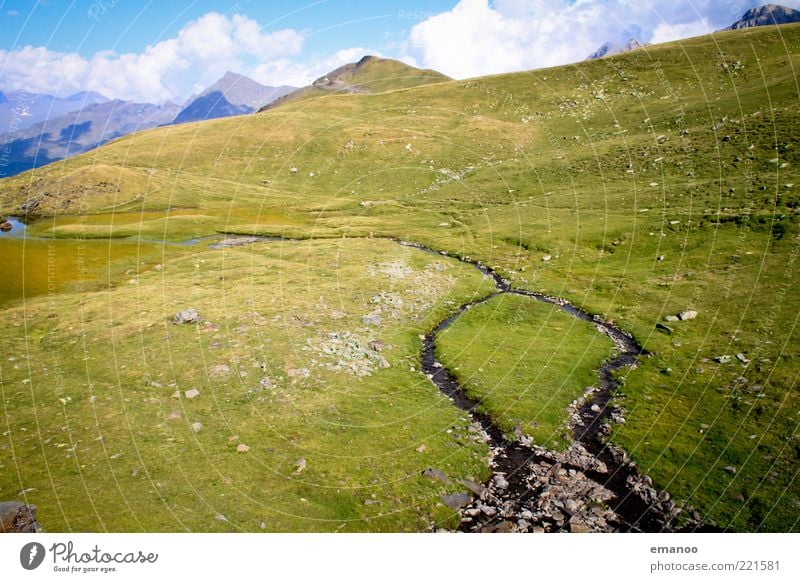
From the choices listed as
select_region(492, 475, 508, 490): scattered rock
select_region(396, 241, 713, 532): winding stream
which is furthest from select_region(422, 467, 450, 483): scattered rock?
select_region(492, 475, 508, 490): scattered rock

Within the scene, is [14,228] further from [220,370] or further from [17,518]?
[17,518]

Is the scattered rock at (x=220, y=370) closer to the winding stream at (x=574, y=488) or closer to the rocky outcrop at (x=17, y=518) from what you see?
the rocky outcrop at (x=17, y=518)

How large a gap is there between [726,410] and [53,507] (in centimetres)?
2803

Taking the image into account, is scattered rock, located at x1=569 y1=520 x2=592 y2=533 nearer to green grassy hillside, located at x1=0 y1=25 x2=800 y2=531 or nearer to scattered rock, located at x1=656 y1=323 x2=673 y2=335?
green grassy hillside, located at x1=0 y1=25 x2=800 y2=531

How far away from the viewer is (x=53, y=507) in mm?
15336

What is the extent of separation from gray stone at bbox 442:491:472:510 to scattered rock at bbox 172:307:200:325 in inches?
849

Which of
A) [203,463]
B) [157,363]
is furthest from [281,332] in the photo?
[203,463]
